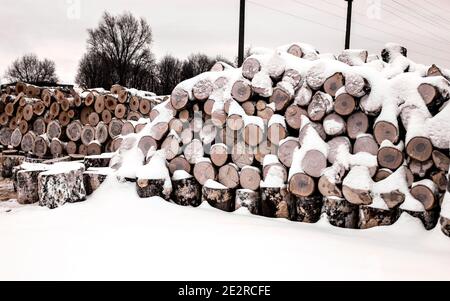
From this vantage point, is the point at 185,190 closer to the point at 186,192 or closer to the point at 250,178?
the point at 186,192

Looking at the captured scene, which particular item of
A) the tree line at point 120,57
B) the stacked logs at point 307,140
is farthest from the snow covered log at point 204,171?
the tree line at point 120,57

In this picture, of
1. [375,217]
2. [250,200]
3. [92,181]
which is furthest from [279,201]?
[92,181]

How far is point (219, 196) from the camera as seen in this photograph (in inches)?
155

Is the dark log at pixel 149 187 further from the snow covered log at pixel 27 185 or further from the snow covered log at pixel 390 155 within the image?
the snow covered log at pixel 390 155

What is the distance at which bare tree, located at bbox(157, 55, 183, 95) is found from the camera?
112ft

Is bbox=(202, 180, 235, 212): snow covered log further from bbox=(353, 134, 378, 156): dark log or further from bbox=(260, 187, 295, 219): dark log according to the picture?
bbox=(353, 134, 378, 156): dark log

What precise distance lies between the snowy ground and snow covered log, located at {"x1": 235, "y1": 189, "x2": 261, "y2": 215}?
0.67 feet

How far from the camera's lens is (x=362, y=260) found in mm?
2486

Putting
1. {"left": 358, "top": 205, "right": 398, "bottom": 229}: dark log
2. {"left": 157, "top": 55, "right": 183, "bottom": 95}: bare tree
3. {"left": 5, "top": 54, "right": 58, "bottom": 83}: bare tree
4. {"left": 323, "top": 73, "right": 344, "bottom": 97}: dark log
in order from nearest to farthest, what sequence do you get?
{"left": 358, "top": 205, "right": 398, "bottom": 229}: dark log, {"left": 323, "top": 73, "right": 344, "bottom": 97}: dark log, {"left": 157, "top": 55, "right": 183, "bottom": 95}: bare tree, {"left": 5, "top": 54, "right": 58, "bottom": 83}: bare tree

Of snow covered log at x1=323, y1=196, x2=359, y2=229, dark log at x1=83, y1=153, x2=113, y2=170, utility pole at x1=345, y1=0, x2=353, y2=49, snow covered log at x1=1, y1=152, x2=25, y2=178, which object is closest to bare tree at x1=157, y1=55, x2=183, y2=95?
utility pole at x1=345, y1=0, x2=353, y2=49

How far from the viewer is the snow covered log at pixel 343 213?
337 cm

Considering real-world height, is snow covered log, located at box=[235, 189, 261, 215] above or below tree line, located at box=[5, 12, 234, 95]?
below

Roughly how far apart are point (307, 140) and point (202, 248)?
1.72m

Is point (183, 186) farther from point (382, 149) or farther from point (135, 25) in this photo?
point (135, 25)
